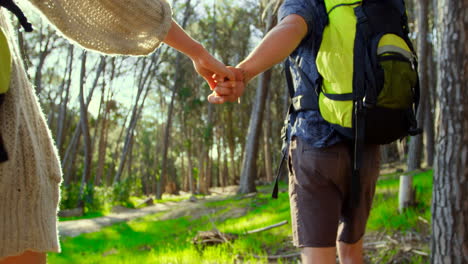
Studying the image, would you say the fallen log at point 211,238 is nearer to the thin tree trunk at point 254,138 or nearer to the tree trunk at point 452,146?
the tree trunk at point 452,146

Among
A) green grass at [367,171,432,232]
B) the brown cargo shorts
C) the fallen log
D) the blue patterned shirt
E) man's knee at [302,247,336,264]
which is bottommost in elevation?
the fallen log

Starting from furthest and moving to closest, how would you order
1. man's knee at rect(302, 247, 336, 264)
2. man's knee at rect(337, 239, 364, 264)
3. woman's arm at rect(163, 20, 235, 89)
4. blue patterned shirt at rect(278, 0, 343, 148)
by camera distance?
man's knee at rect(337, 239, 364, 264) < blue patterned shirt at rect(278, 0, 343, 148) < man's knee at rect(302, 247, 336, 264) < woman's arm at rect(163, 20, 235, 89)

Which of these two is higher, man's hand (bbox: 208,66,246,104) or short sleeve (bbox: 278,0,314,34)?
short sleeve (bbox: 278,0,314,34)

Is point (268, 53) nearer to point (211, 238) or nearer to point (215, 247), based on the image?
point (215, 247)

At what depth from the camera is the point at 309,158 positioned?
71.2 inches

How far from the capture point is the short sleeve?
6.12ft

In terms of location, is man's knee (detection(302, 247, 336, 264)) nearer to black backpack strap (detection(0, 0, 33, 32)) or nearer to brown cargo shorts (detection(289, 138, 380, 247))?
brown cargo shorts (detection(289, 138, 380, 247))

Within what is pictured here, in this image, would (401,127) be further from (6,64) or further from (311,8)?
(6,64)

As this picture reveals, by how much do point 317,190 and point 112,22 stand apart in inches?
42.2

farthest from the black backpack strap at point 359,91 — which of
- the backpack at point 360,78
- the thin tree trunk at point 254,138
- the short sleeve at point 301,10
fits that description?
the thin tree trunk at point 254,138

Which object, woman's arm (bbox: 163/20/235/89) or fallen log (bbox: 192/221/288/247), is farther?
fallen log (bbox: 192/221/288/247)

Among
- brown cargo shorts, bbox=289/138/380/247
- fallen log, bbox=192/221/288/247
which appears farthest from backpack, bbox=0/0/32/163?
fallen log, bbox=192/221/288/247

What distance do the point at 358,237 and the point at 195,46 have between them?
1209 mm

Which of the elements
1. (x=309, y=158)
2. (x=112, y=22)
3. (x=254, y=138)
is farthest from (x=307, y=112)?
(x=254, y=138)
